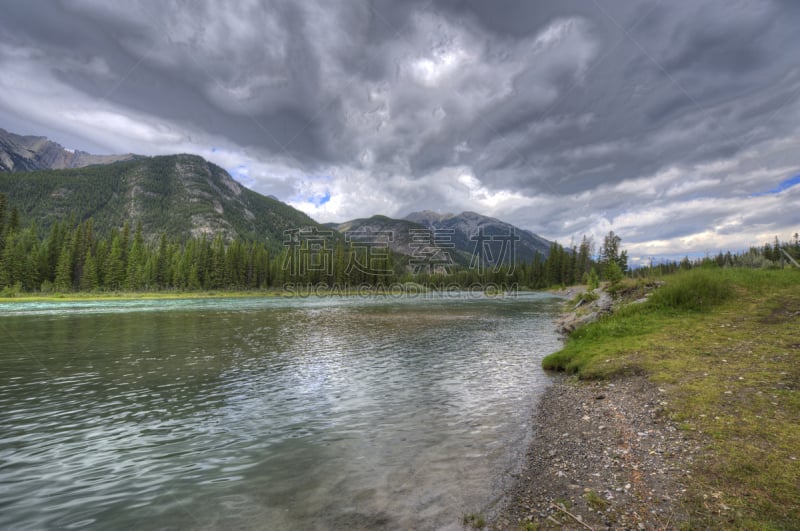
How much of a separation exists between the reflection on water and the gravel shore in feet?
2.83

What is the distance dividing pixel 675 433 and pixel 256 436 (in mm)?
12561

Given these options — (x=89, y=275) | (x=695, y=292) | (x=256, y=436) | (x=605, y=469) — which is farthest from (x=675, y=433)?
(x=89, y=275)

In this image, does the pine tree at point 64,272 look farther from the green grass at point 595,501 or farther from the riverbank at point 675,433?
the green grass at point 595,501

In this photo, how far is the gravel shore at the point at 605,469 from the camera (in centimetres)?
635

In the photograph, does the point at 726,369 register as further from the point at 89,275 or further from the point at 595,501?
the point at 89,275

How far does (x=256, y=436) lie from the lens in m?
11.8

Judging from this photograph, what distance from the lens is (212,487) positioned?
873cm

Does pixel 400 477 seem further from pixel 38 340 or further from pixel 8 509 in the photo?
pixel 38 340

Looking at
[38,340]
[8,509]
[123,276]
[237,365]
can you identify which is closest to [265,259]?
[123,276]

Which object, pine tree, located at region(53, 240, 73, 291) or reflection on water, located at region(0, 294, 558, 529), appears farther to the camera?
pine tree, located at region(53, 240, 73, 291)

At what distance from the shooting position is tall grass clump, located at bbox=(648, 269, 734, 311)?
77.6 feet

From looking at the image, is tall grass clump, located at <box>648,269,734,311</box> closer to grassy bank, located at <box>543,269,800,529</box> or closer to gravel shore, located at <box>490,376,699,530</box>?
grassy bank, located at <box>543,269,800,529</box>

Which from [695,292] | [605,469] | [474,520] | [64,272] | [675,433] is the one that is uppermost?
[64,272]

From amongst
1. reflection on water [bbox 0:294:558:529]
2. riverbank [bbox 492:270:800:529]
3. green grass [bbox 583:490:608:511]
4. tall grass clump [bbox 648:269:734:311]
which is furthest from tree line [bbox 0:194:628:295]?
green grass [bbox 583:490:608:511]
